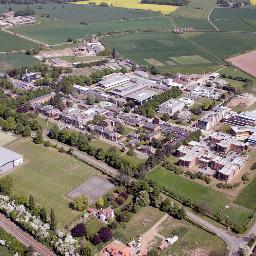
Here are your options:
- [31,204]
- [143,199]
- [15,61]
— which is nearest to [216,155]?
[143,199]

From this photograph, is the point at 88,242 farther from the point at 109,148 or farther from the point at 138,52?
the point at 138,52

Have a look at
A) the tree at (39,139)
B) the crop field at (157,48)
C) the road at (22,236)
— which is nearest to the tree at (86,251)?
the road at (22,236)

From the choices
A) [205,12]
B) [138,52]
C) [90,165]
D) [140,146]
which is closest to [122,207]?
[90,165]

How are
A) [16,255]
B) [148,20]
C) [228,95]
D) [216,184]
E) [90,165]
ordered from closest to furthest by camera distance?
[16,255] < [216,184] < [90,165] < [228,95] < [148,20]

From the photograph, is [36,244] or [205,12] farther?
[205,12]

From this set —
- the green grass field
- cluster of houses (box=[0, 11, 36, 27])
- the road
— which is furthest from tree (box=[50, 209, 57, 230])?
cluster of houses (box=[0, 11, 36, 27])

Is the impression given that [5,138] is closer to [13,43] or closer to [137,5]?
[13,43]

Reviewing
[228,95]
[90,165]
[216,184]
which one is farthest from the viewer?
[228,95]

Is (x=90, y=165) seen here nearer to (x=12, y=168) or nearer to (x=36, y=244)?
(x=12, y=168)
